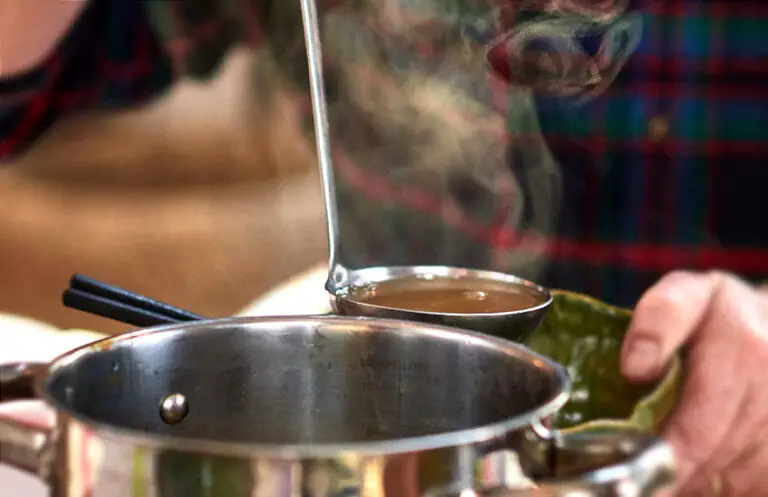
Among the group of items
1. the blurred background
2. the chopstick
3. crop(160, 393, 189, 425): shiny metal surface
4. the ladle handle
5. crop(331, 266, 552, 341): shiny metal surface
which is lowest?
the blurred background

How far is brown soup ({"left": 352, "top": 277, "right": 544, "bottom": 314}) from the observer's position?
546mm

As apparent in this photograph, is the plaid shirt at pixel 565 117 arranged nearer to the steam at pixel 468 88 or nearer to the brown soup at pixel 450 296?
the steam at pixel 468 88

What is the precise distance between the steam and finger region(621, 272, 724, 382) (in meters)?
0.48

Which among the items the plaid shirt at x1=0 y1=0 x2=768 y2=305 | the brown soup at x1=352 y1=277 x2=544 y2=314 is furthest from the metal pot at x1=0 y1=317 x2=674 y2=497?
the plaid shirt at x1=0 y1=0 x2=768 y2=305

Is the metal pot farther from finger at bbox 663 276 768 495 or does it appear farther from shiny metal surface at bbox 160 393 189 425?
finger at bbox 663 276 768 495

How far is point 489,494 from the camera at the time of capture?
28 centimetres

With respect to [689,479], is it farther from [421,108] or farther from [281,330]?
[421,108]

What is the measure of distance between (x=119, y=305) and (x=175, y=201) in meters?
1.42

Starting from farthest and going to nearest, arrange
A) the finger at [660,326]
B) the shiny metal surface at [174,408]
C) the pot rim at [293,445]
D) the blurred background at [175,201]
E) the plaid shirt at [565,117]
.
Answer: the blurred background at [175,201]
the plaid shirt at [565,117]
the finger at [660,326]
the shiny metal surface at [174,408]
the pot rim at [293,445]

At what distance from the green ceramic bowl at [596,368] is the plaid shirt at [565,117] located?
51cm

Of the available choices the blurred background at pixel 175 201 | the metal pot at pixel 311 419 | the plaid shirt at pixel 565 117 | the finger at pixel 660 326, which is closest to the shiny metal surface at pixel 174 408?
the metal pot at pixel 311 419

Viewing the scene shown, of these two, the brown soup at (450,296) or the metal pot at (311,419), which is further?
the brown soup at (450,296)

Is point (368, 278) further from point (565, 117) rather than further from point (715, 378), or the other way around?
point (565, 117)

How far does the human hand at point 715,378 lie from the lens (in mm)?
593
